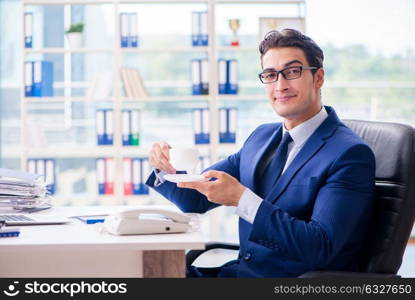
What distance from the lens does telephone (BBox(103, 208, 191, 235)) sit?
1.73m

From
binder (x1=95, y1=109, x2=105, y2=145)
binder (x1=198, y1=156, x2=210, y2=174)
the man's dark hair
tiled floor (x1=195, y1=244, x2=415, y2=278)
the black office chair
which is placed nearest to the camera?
the black office chair

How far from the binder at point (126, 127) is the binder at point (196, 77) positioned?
1.70 ft

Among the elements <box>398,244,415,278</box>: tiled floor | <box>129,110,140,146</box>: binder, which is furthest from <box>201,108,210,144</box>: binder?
<box>398,244,415,278</box>: tiled floor

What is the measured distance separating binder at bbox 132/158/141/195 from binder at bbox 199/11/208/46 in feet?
3.29

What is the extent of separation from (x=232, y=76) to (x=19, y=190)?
116 inches

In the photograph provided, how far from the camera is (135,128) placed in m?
4.79

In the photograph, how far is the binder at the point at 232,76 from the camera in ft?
15.8

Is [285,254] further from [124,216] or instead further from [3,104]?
[3,104]

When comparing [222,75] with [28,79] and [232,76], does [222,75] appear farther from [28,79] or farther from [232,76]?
[28,79]

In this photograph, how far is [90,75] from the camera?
5516mm

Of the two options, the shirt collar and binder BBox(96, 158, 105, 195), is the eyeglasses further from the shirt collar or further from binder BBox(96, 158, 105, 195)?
binder BBox(96, 158, 105, 195)

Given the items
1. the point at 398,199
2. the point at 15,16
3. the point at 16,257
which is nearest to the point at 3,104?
the point at 15,16

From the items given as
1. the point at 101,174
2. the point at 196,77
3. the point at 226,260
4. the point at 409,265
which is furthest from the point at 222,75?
the point at 409,265

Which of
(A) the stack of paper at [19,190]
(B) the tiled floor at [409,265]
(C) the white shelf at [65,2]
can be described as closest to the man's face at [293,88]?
(A) the stack of paper at [19,190]
